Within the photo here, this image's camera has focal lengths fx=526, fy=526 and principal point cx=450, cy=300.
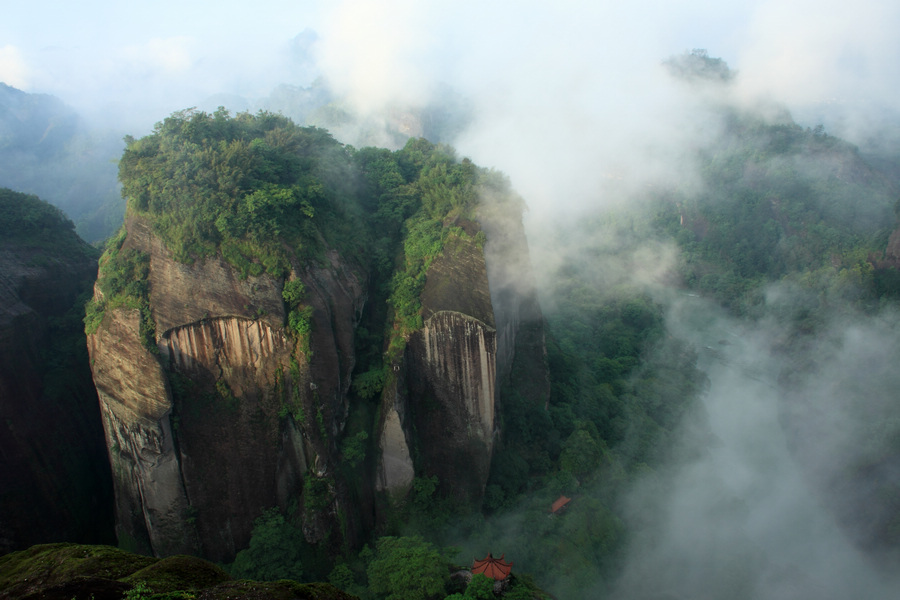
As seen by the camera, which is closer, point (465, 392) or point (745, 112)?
point (465, 392)

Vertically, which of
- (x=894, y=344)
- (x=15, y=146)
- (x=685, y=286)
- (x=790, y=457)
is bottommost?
(x=790, y=457)

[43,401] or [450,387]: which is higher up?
[43,401]

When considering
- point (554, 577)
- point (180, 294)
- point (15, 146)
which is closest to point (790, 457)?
point (554, 577)

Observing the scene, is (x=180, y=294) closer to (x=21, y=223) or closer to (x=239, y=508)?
(x=239, y=508)

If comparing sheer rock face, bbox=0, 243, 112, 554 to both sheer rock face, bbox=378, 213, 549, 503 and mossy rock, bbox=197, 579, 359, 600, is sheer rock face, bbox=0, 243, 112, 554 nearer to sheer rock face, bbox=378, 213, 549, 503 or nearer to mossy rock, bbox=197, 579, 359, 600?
sheer rock face, bbox=378, 213, 549, 503

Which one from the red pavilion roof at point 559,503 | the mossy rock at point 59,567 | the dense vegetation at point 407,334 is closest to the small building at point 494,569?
the dense vegetation at point 407,334

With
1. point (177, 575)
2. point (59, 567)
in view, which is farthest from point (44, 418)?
point (177, 575)

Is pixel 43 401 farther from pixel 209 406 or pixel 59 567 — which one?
pixel 59 567
